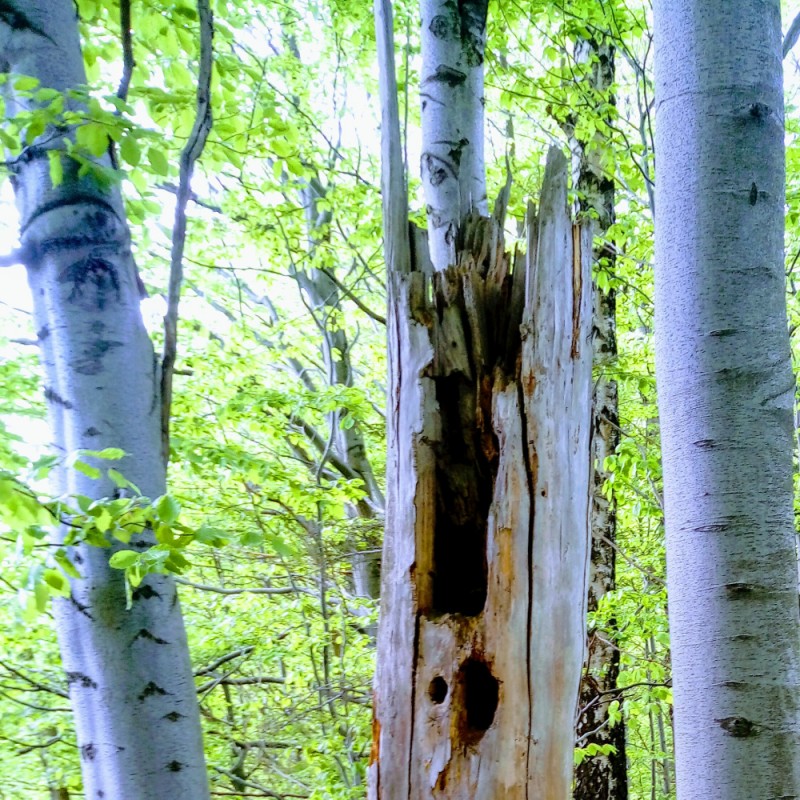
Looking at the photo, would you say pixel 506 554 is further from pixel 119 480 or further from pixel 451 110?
pixel 451 110

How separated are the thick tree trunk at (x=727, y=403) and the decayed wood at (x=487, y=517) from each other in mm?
552

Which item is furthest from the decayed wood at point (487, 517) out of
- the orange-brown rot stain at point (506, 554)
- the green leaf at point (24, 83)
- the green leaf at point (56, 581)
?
the green leaf at point (24, 83)

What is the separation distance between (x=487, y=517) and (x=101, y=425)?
3.18 feet

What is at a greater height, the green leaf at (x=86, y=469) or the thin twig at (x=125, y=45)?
the thin twig at (x=125, y=45)

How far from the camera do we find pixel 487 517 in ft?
3.93

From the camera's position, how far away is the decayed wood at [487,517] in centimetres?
110

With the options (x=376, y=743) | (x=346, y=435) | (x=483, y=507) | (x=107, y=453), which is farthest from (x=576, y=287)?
(x=346, y=435)

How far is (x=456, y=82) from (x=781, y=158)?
3.35 ft

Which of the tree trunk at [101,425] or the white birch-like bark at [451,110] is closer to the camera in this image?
the tree trunk at [101,425]

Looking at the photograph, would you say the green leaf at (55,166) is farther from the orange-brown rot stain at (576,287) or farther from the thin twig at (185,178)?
the orange-brown rot stain at (576,287)

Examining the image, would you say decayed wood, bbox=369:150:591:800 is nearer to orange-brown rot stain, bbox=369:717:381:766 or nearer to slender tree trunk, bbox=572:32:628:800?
orange-brown rot stain, bbox=369:717:381:766

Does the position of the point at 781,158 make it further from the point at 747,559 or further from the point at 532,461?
the point at 532,461

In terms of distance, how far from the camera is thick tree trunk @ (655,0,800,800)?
5.17 ft

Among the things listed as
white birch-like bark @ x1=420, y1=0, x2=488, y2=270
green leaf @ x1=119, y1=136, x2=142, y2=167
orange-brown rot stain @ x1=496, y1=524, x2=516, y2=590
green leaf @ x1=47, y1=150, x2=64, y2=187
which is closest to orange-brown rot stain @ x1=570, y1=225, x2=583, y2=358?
orange-brown rot stain @ x1=496, y1=524, x2=516, y2=590
